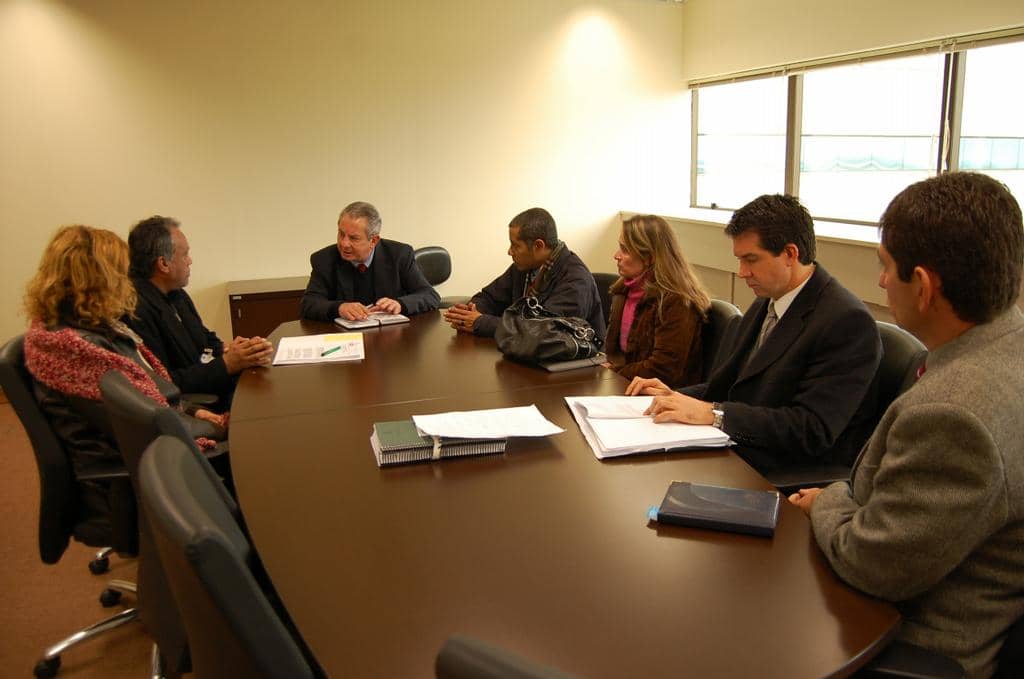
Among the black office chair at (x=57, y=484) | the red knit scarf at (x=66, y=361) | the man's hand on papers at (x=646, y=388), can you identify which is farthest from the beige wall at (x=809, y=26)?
the black office chair at (x=57, y=484)

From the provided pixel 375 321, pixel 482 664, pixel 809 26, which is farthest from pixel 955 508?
pixel 809 26

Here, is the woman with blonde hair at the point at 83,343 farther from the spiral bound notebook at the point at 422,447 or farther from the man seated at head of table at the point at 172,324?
the spiral bound notebook at the point at 422,447

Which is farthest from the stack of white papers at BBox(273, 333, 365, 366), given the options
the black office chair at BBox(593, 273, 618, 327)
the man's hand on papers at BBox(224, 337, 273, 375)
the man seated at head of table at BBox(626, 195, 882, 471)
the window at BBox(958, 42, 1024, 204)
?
the window at BBox(958, 42, 1024, 204)

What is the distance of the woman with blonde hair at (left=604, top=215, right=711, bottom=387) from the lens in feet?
9.53

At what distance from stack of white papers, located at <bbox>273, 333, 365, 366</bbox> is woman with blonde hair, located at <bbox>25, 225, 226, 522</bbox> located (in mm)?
515

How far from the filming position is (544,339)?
8.97 feet

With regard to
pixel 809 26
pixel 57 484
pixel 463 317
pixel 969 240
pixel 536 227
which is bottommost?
pixel 57 484

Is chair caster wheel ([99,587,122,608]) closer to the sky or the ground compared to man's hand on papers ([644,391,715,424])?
closer to the ground

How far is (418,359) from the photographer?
2.95 meters

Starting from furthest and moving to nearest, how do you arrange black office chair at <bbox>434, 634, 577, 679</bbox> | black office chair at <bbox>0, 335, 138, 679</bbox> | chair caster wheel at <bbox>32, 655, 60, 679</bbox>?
chair caster wheel at <bbox>32, 655, 60, 679</bbox> → black office chair at <bbox>0, 335, 138, 679</bbox> → black office chair at <bbox>434, 634, 577, 679</bbox>

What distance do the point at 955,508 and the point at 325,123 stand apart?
5.25 meters

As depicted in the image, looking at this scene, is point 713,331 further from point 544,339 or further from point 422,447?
point 422,447

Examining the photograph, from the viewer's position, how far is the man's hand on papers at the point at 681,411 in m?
2.02

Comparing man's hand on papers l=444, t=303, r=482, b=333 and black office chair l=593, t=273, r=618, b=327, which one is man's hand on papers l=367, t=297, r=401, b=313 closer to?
man's hand on papers l=444, t=303, r=482, b=333
